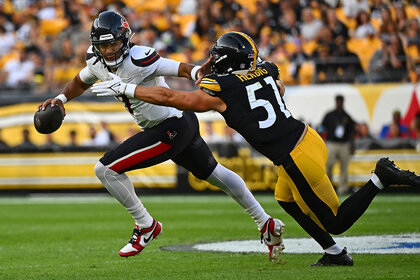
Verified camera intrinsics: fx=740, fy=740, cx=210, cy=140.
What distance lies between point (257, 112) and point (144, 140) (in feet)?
3.74

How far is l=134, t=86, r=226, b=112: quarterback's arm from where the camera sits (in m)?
5.09

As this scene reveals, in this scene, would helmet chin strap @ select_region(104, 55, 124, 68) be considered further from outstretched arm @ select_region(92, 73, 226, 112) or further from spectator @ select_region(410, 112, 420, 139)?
spectator @ select_region(410, 112, 420, 139)

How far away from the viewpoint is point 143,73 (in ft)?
19.7

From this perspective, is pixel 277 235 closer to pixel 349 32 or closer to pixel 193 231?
pixel 193 231

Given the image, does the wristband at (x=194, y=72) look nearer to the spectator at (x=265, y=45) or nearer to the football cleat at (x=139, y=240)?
the football cleat at (x=139, y=240)

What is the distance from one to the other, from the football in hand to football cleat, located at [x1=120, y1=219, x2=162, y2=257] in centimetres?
112

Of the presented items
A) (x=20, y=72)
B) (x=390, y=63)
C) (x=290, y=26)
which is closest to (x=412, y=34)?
(x=390, y=63)

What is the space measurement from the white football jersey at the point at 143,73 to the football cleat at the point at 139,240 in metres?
0.87

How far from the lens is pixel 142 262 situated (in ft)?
20.0

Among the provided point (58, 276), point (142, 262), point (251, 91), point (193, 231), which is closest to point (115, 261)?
point (142, 262)

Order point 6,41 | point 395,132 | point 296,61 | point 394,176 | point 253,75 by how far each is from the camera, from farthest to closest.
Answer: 1. point 6,41
2. point 296,61
3. point 395,132
4. point 253,75
5. point 394,176

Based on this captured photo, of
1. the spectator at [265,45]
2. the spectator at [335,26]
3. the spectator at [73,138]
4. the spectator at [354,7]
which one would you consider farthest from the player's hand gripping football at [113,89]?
the spectator at [354,7]

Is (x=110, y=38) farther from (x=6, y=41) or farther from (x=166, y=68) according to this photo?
(x=6, y=41)

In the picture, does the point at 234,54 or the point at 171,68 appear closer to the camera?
the point at 234,54
